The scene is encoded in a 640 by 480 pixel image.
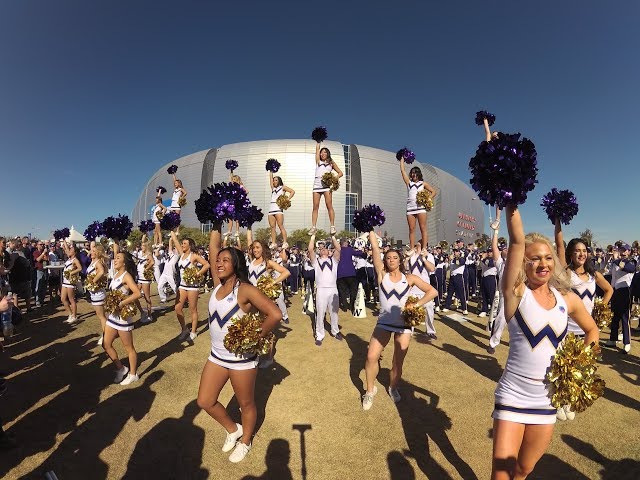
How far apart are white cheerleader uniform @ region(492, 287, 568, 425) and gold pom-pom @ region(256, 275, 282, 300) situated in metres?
4.01

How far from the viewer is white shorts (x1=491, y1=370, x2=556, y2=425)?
252 centimetres

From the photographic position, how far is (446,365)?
6.86 meters

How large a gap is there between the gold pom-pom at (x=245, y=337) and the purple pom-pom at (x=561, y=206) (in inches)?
202

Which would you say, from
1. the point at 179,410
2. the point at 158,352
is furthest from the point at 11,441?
the point at 158,352

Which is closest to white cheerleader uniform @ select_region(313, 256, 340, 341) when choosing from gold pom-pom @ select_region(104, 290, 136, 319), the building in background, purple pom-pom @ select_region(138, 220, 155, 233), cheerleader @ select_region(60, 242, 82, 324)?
gold pom-pom @ select_region(104, 290, 136, 319)

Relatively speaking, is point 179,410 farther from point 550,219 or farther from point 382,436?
point 550,219

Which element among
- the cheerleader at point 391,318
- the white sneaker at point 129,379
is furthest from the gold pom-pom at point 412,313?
the white sneaker at point 129,379

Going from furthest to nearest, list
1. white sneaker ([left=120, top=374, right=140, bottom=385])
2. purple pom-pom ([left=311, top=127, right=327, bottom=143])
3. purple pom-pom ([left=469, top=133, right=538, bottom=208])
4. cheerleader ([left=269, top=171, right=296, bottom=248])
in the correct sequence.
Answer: cheerleader ([left=269, top=171, right=296, bottom=248]) < purple pom-pom ([left=311, top=127, right=327, bottom=143]) < white sneaker ([left=120, top=374, right=140, bottom=385]) < purple pom-pom ([left=469, top=133, right=538, bottom=208])

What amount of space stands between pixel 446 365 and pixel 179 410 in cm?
508

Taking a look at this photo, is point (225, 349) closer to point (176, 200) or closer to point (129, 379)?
point (129, 379)

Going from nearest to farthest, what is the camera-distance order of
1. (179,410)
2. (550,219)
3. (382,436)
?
(382,436)
(179,410)
(550,219)

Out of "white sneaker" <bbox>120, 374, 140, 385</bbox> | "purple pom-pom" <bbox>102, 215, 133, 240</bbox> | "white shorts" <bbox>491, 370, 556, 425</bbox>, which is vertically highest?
"purple pom-pom" <bbox>102, 215, 133, 240</bbox>

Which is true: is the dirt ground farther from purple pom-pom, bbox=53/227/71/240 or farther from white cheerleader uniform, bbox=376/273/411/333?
purple pom-pom, bbox=53/227/71/240

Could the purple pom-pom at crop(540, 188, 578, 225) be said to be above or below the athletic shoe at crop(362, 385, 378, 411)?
above
